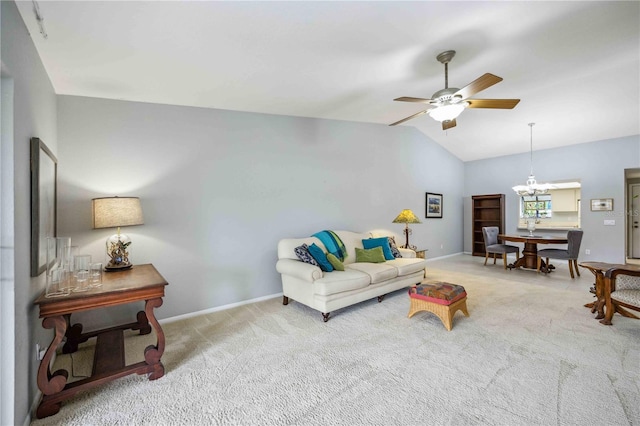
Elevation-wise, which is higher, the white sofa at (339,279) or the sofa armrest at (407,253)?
the sofa armrest at (407,253)

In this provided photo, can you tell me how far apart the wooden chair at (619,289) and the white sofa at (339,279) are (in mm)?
2036

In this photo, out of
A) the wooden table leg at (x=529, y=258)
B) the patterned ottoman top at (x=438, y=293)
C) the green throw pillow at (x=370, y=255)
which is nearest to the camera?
the patterned ottoman top at (x=438, y=293)

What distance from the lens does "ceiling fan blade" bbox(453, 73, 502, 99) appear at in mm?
2250

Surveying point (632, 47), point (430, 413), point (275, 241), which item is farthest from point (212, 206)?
point (632, 47)

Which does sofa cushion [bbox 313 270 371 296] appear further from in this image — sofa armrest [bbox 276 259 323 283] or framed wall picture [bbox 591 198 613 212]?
framed wall picture [bbox 591 198 613 212]

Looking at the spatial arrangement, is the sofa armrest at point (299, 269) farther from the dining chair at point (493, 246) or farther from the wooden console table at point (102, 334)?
the dining chair at point (493, 246)


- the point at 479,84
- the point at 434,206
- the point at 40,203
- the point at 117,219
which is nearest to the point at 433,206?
the point at 434,206

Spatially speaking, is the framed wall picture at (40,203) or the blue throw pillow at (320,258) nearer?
the framed wall picture at (40,203)

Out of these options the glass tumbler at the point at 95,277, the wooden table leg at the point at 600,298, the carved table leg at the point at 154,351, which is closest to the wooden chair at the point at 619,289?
the wooden table leg at the point at 600,298

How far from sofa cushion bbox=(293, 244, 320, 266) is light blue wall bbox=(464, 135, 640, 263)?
617 centimetres

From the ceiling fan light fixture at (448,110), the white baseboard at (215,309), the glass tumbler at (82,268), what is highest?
the ceiling fan light fixture at (448,110)

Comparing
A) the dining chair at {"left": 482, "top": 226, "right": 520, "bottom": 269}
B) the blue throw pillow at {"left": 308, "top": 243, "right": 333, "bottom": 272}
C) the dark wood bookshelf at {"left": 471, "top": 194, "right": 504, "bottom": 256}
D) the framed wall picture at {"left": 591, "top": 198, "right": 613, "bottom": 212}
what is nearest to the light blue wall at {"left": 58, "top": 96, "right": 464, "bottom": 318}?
the blue throw pillow at {"left": 308, "top": 243, "right": 333, "bottom": 272}

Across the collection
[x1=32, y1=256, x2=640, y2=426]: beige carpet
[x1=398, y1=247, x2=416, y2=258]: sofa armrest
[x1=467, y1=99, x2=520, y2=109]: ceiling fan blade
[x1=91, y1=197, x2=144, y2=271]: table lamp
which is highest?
[x1=467, y1=99, x2=520, y2=109]: ceiling fan blade

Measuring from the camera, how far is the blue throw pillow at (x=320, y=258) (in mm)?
3631
